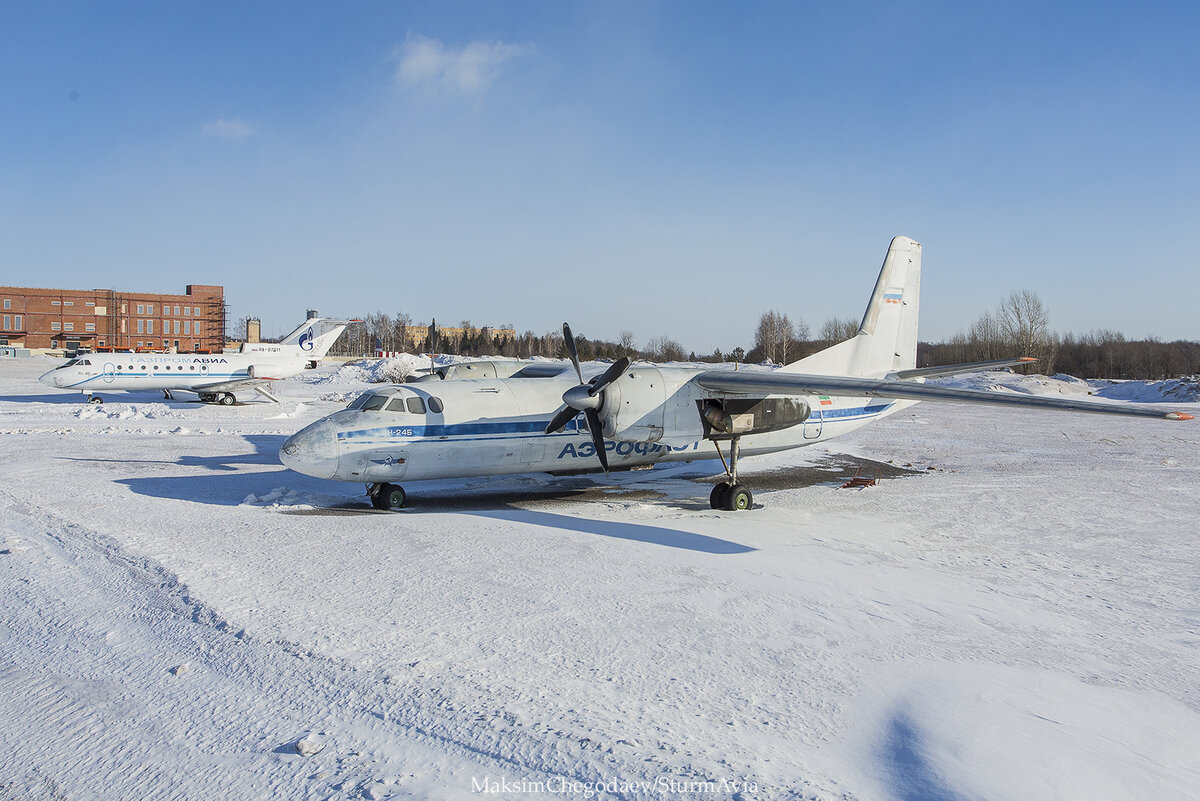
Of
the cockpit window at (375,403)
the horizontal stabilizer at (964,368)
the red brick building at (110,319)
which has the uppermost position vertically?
the red brick building at (110,319)

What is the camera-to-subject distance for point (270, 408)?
34.7 m

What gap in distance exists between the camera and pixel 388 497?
13.6 metres

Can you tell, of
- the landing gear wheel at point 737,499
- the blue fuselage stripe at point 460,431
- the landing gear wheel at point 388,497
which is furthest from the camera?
the landing gear wheel at point 737,499

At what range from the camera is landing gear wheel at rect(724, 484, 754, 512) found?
13.9 metres

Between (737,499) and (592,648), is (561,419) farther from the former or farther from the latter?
(592,648)

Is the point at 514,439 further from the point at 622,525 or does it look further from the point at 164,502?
the point at 164,502

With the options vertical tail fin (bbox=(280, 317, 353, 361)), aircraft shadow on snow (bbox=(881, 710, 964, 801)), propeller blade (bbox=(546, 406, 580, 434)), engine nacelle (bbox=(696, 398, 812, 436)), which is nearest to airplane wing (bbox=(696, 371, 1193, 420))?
engine nacelle (bbox=(696, 398, 812, 436))

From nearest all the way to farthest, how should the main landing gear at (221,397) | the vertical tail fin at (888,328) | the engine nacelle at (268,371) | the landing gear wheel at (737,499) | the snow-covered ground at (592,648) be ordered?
the snow-covered ground at (592,648) < the landing gear wheel at (737,499) < the vertical tail fin at (888,328) < the main landing gear at (221,397) < the engine nacelle at (268,371)

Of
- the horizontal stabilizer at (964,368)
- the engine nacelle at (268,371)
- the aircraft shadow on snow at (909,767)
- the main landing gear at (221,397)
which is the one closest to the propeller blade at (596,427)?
the horizontal stabilizer at (964,368)

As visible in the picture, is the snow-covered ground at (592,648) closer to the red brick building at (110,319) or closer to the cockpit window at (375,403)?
the cockpit window at (375,403)

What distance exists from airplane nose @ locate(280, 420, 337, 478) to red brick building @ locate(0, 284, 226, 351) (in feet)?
288

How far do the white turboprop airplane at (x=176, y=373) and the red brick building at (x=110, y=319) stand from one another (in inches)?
2282

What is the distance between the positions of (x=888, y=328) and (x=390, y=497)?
13.5 meters

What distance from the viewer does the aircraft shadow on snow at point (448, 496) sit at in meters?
11.5
